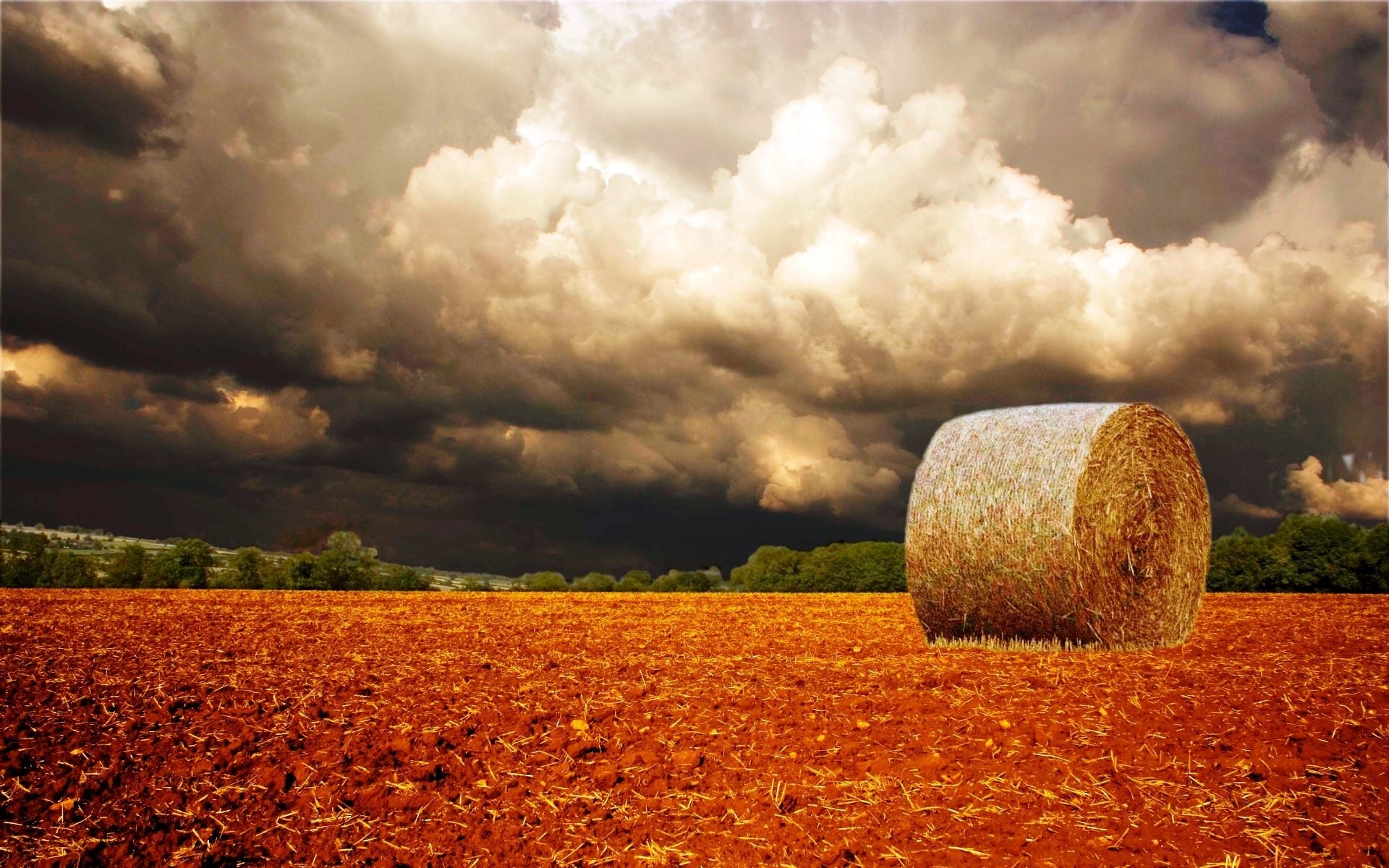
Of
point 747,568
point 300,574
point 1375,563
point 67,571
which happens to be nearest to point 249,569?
point 300,574

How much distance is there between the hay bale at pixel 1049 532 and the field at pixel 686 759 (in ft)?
4.21

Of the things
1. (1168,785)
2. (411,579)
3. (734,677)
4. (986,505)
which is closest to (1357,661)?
(986,505)

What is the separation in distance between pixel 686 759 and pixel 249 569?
890 inches

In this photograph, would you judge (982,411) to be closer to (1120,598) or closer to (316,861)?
(1120,598)

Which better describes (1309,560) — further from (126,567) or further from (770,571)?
(126,567)

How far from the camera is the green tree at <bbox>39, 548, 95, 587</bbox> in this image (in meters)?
22.1

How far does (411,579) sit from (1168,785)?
24.3 meters

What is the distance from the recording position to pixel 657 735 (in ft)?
17.9

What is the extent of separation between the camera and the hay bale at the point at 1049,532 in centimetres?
987

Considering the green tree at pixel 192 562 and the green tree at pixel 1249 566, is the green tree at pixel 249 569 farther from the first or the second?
the green tree at pixel 1249 566

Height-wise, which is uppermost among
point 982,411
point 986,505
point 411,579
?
point 982,411

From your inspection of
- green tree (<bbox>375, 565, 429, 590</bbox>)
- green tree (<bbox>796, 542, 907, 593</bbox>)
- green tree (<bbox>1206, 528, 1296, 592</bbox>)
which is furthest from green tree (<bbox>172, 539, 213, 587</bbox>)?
green tree (<bbox>1206, 528, 1296, 592</bbox>)

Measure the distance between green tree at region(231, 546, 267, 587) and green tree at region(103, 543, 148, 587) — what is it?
2379 mm

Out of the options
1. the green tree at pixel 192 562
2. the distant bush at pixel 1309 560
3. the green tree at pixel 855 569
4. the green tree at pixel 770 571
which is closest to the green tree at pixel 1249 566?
the distant bush at pixel 1309 560
